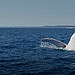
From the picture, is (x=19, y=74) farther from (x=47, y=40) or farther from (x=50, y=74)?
(x=47, y=40)

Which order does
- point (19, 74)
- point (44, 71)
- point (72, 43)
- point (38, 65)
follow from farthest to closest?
1. point (72, 43)
2. point (38, 65)
3. point (44, 71)
4. point (19, 74)

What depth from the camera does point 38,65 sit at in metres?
19.3

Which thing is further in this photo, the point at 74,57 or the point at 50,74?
the point at 74,57

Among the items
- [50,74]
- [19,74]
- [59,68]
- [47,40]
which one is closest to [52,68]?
[59,68]

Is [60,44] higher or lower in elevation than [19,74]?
higher

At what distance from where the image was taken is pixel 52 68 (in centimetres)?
1792

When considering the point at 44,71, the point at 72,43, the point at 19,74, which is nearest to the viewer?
the point at 19,74

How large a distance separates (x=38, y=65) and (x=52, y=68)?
1989 mm

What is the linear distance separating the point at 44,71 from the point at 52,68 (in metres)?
1.32

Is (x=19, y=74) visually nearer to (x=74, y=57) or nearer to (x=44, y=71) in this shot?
(x=44, y=71)

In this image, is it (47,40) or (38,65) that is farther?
(47,40)

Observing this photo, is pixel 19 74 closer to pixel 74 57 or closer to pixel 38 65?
pixel 38 65

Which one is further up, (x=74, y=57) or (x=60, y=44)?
(x=60, y=44)

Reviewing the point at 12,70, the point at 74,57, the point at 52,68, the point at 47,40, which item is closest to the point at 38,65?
the point at 52,68
